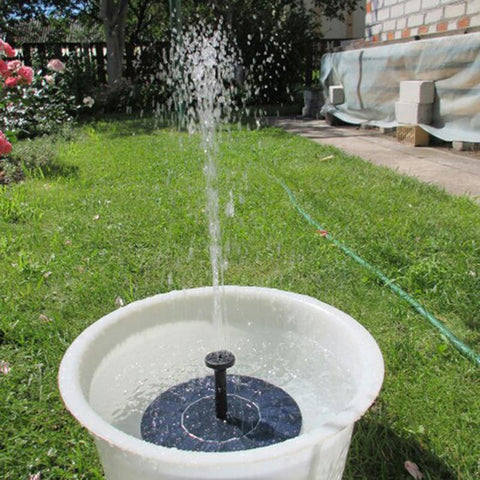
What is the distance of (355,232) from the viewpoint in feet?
9.79

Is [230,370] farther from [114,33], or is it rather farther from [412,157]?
[114,33]

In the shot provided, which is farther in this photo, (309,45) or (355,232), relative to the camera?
(309,45)

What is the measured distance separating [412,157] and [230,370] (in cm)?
405

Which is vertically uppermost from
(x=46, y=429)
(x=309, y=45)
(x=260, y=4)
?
(x=260, y=4)

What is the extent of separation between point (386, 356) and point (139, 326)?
937 millimetres

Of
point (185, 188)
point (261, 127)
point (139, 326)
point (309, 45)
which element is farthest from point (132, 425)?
point (309, 45)

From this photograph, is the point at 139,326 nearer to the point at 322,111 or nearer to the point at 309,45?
the point at 322,111

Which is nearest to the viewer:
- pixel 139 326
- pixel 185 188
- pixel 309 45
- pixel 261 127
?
pixel 139 326

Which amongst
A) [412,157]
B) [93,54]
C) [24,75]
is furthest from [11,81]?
[93,54]

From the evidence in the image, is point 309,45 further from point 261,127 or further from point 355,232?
point 355,232

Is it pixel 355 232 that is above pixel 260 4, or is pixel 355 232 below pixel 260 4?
below

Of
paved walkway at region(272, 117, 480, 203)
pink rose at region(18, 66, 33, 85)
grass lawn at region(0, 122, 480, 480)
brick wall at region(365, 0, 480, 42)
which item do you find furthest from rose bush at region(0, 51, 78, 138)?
brick wall at region(365, 0, 480, 42)

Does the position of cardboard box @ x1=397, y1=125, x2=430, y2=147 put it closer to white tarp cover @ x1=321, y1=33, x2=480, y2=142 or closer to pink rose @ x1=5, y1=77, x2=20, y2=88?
white tarp cover @ x1=321, y1=33, x2=480, y2=142

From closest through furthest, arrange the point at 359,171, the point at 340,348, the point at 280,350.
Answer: the point at 340,348
the point at 280,350
the point at 359,171
